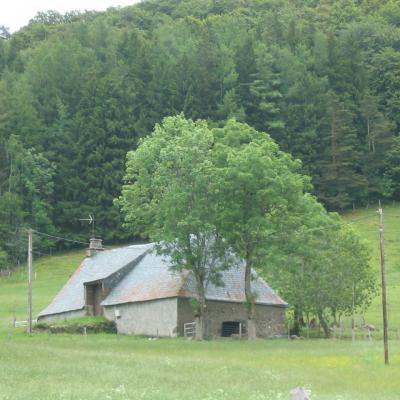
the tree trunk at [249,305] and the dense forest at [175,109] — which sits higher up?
the dense forest at [175,109]

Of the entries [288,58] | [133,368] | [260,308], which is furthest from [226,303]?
[288,58]

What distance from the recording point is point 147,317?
184ft

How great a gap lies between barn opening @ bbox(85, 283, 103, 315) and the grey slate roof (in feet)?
1.53

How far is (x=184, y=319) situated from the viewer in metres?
54.5

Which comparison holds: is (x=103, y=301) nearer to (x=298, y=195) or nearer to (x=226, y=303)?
(x=226, y=303)

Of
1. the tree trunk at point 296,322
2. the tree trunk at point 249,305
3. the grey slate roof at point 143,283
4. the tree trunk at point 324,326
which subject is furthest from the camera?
the tree trunk at point 296,322

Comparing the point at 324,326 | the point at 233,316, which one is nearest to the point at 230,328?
the point at 233,316

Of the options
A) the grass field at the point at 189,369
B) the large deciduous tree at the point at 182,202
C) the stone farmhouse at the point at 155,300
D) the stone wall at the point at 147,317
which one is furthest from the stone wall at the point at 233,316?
the grass field at the point at 189,369

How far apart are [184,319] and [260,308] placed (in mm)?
5335

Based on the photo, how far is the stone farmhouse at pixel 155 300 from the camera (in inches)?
2162

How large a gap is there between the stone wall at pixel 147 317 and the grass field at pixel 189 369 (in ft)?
8.65

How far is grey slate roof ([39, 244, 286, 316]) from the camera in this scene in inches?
2190

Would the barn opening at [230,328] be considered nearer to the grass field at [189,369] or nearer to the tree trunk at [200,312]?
the tree trunk at [200,312]

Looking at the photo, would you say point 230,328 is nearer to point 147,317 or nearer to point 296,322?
point 147,317
